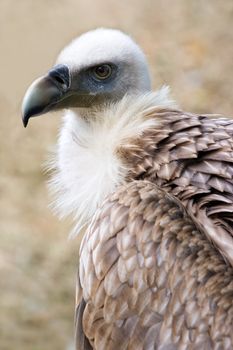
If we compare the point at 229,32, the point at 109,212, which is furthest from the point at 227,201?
the point at 229,32

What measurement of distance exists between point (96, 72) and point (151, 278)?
96 centimetres

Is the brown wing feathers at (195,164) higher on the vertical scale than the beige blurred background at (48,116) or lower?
lower

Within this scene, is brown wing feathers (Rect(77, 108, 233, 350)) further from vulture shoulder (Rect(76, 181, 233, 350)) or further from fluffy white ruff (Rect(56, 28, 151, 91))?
fluffy white ruff (Rect(56, 28, 151, 91))

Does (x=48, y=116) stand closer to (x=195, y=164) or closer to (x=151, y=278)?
(x=195, y=164)

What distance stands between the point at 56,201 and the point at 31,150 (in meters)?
5.23

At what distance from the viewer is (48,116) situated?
9953 millimetres

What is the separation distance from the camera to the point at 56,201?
4.34 meters

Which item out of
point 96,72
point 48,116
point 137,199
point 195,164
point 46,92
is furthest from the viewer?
point 48,116

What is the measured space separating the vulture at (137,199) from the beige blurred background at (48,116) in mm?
3120

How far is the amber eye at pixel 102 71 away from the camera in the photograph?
4.24 metres

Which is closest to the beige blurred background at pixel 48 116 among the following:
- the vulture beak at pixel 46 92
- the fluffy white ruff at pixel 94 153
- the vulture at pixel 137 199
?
the fluffy white ruff at pixel 94 153

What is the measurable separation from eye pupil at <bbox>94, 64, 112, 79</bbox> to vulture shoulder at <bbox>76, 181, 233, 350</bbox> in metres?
0.54

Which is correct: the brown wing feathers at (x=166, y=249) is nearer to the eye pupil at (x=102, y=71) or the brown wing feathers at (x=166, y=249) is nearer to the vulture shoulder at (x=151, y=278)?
the vulture shoulder at (x=151, y=278)

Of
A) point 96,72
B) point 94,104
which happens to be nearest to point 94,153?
point 94,104
